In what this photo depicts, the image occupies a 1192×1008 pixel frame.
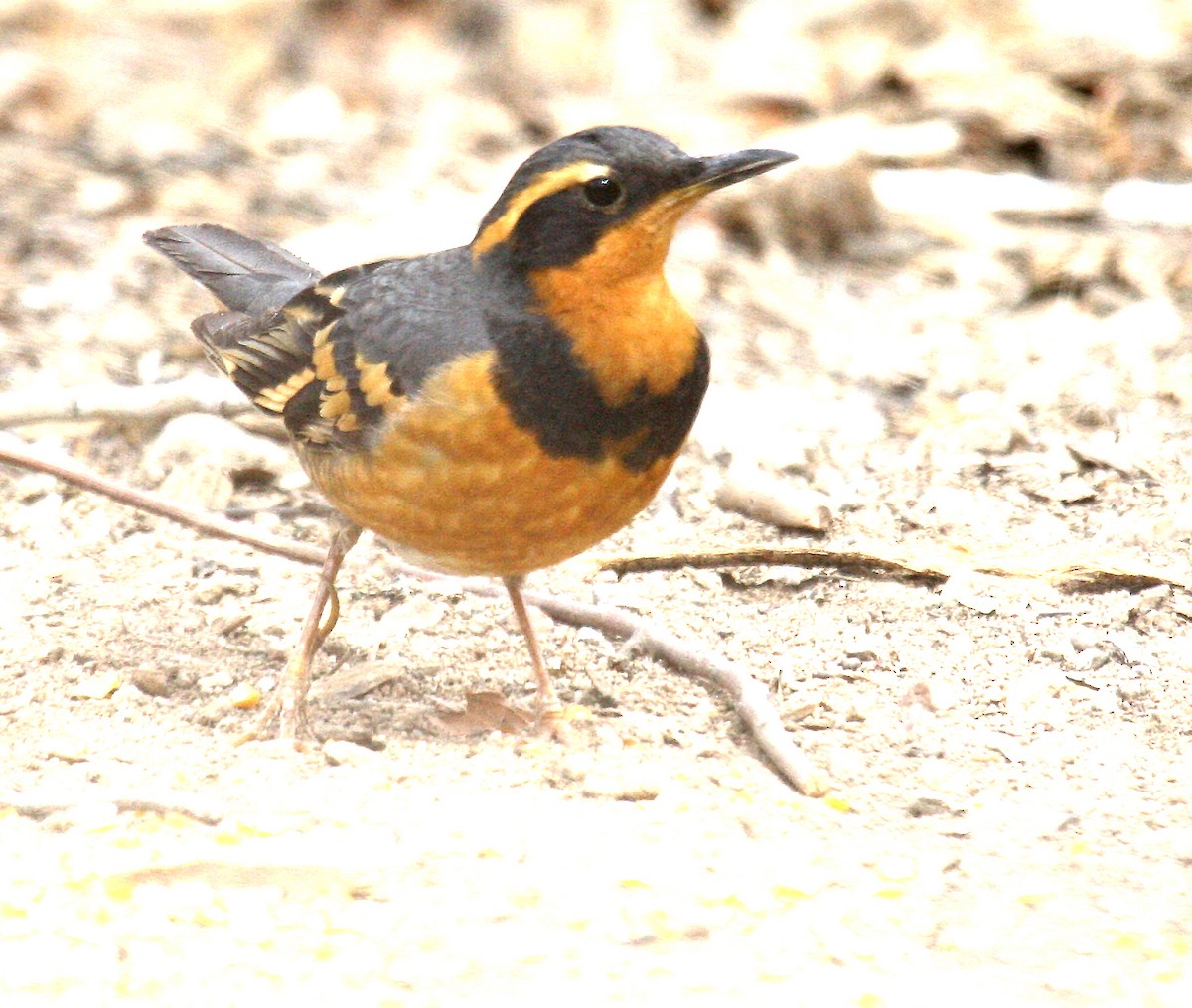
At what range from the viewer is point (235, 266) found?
6801 mm

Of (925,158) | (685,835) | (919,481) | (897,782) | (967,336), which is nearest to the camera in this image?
(685,835)

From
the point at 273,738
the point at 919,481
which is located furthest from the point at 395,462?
the point at 919,481

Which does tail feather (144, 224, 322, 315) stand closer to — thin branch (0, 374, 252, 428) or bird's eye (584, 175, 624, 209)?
thin branch (0, 374, 252, 428)

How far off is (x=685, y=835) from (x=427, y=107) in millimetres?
6751

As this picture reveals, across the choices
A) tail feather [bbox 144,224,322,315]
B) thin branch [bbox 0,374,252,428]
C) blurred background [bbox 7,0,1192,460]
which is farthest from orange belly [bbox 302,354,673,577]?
blurred background [bbox 7,0,1192,460]

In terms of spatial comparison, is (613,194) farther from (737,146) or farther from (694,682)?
(737,146)

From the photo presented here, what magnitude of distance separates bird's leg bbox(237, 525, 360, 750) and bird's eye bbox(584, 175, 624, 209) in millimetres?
1447

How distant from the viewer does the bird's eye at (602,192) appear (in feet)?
16.7

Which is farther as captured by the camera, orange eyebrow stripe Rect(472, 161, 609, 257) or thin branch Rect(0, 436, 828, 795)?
thin branch Rect(0, 436, 828, 795)

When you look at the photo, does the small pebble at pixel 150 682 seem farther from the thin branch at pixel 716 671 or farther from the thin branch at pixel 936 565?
the thin branch at pixel 936 565

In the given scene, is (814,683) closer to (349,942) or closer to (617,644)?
(617,644)

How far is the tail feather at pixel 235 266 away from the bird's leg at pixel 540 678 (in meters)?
1.40

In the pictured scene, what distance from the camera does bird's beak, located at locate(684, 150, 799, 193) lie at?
503cm

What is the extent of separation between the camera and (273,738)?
18.2 feet
